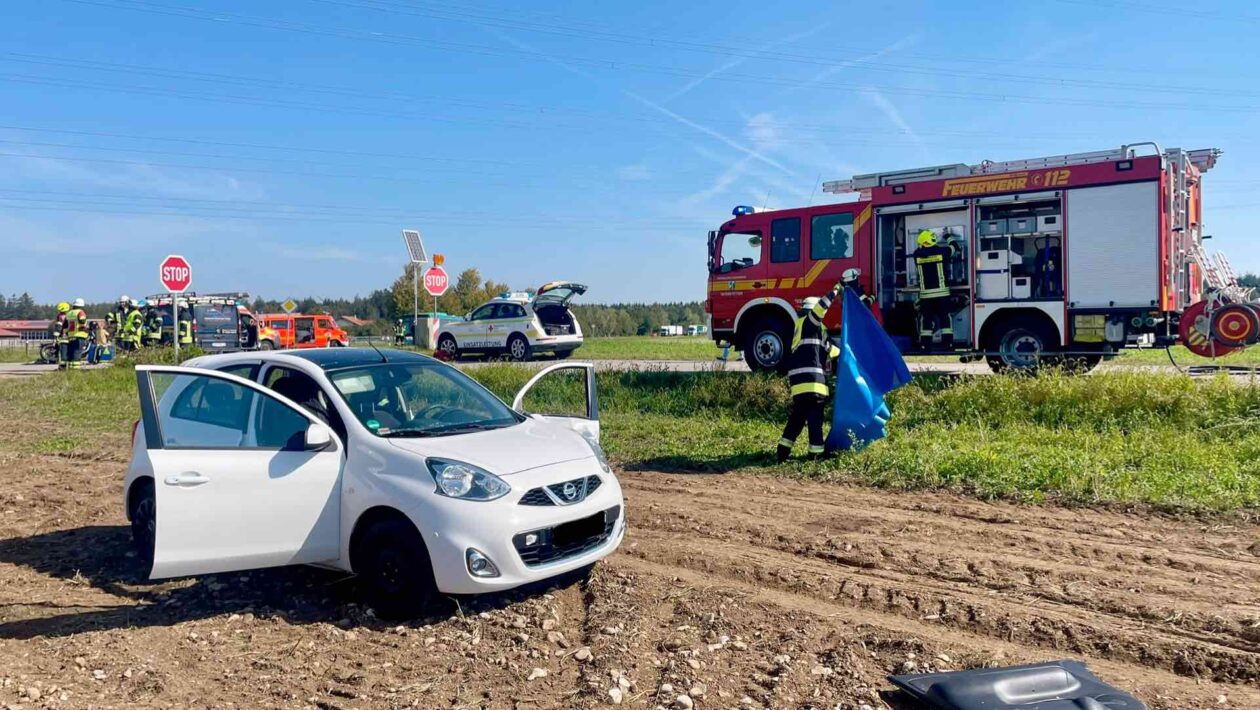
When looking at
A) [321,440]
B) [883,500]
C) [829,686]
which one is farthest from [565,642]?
[883,500]

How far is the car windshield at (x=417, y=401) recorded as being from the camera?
5.55 m

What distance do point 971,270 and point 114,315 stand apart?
26.2 m

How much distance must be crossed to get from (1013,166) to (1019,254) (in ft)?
4.38

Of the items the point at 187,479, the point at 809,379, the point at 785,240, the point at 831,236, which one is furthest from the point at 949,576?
the point at 785,240

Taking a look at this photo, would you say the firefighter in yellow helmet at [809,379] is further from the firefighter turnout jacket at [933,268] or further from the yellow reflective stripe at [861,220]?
the yellow reflective stripe at [861,220]

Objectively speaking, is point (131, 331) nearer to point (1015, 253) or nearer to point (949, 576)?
point (1015, 253)

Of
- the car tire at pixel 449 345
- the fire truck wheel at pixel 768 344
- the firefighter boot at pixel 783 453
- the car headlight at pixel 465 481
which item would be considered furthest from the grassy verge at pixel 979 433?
the car tire at pixel 449 345

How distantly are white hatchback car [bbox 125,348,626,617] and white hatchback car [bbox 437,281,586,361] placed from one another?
59.4ft

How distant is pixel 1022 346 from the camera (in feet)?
46.1

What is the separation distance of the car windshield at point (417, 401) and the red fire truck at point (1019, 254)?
9.46 metres

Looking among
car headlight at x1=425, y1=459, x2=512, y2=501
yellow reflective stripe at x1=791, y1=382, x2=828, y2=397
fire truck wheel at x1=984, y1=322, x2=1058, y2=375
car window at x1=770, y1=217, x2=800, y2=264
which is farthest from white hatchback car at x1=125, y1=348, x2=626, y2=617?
car window at x1=770, y1=217, x2=800, y2=264

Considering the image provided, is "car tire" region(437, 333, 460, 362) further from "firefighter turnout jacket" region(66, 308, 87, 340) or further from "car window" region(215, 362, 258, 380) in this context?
"car window" region(215, 362, 258, 380)

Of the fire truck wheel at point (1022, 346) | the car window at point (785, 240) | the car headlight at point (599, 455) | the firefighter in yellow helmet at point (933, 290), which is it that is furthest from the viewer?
the car window at point (785, 240)

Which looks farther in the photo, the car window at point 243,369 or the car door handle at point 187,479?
the car window at point 243,369
